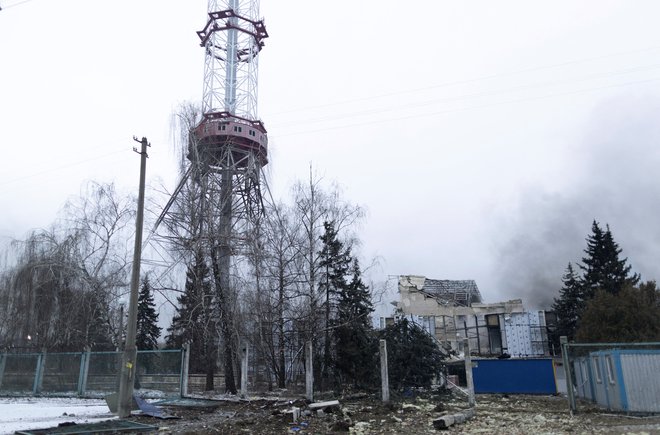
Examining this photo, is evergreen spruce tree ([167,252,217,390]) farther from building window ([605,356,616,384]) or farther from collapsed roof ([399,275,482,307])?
collapsed roof ([399,275,482,307])

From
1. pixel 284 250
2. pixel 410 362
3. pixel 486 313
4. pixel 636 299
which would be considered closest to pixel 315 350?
pixel 284 250

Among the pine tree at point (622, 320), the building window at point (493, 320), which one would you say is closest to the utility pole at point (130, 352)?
the pine tree at point (622, 320)

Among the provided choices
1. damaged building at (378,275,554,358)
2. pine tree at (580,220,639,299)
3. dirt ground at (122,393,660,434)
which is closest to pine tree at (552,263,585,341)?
pine tree at (580,220,639,299)

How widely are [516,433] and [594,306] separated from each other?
1743cm

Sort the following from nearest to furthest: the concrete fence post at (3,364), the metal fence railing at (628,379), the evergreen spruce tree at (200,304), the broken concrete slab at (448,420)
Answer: the broken concrete slab at (448,420)
the metal fence railing at (628,379)
the evergreen spruce tree at (200,304)
the concrete fence post at (3,364)

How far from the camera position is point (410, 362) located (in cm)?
2205

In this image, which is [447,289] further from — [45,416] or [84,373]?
[45,416]

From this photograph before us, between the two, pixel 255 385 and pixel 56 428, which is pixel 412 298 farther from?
pixel 56 428

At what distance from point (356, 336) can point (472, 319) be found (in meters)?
45.6

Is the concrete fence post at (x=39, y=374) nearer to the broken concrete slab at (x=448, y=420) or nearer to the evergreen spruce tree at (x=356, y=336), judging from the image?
the evergreen spruce tree at (x=356, y=336)

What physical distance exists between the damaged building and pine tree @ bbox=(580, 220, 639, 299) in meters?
17.6

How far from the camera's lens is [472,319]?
68062mm

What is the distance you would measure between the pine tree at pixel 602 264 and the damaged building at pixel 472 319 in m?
17.6

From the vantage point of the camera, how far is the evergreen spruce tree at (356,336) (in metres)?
24.5
